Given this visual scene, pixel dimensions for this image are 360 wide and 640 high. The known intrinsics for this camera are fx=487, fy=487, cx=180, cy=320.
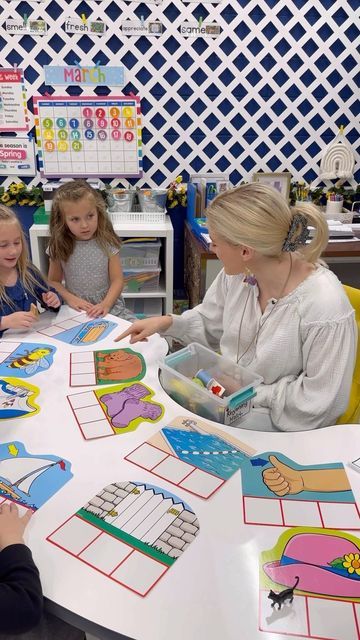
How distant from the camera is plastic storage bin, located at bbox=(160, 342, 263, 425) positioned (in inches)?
40.4

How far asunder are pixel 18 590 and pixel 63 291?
52.3 inches

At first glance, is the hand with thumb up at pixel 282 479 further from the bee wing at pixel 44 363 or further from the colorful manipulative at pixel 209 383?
the bee wing at pixel 44 363

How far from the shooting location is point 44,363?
1242 mm

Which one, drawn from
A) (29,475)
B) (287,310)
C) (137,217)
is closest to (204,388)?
(287,310)

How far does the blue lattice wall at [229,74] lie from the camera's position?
92.7 inches

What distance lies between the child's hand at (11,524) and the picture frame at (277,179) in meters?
2.10

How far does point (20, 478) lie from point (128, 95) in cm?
215

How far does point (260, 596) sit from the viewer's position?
644 mm

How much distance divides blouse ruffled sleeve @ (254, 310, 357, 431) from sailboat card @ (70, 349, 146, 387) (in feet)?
1.03

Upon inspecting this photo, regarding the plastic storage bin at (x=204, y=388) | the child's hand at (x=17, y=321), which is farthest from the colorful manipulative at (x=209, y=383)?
the child's hand at (x=17, y=321)

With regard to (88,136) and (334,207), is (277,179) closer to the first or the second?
(334,207)

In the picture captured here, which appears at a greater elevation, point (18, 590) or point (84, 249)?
point (84, 249)

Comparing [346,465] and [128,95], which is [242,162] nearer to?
[128,95]

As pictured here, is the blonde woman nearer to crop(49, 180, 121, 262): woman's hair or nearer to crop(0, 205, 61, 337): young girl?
crop(0, 205, 61, 337): young girl
